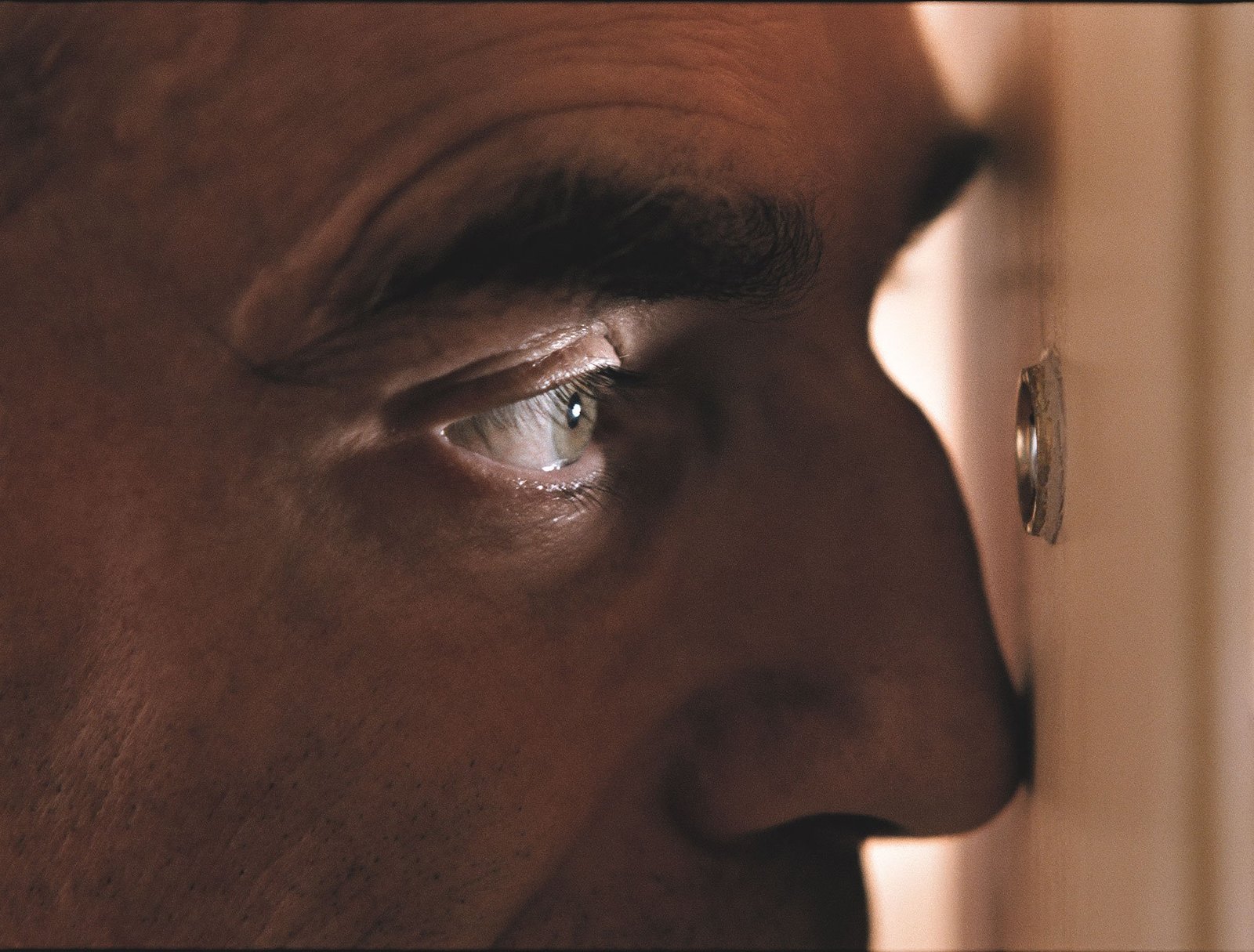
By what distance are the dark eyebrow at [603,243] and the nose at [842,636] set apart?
0.11 metres

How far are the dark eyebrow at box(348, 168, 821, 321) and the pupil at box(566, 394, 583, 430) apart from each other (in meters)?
0.09

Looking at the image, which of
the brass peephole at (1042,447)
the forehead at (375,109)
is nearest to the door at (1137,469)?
the brass peephole at (1042,447)

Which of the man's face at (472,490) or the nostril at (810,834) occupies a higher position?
the man's face at (472,490)

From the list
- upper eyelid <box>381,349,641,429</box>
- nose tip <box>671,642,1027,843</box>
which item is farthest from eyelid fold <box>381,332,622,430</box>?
nose tip <box>671,642,1027,843</box>

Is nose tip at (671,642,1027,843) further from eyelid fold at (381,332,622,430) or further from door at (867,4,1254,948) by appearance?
eyelid fold at (381,332,622,430)

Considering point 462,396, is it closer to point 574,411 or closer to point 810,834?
point 574,411

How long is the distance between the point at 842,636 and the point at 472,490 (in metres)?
0.17

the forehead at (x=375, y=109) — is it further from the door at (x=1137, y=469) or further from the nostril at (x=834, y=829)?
the nostril at (x=834, y=829)

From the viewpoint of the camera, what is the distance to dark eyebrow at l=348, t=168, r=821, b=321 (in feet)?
1.31

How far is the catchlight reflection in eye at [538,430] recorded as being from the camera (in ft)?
1.67

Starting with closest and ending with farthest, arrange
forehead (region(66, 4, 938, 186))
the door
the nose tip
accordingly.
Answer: the door < forehead (region(66, 4, 938, 186)) < the nose tip

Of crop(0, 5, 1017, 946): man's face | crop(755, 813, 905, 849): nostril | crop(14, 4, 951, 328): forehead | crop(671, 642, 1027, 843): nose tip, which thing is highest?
crop(14, 4, 951, 328): forehead

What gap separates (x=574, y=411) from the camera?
1.72 feet

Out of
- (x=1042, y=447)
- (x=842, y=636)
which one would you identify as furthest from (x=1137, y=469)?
(x=842, y=636)
